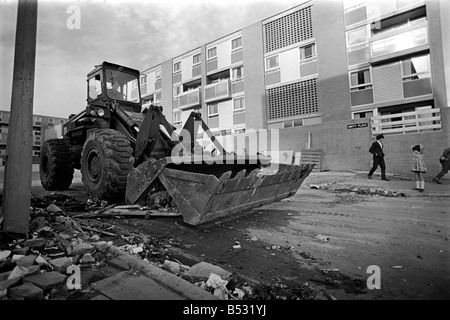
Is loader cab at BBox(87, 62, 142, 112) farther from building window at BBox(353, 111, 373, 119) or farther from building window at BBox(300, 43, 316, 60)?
building window at BBox(300, 43, 316, 60)

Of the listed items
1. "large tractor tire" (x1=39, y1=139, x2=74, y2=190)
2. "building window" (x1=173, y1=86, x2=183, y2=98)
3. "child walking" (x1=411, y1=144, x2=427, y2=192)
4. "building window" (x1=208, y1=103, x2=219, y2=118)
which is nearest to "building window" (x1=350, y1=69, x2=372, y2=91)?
"child walking" (x1=411, y1=144, x2=427, y2=192)

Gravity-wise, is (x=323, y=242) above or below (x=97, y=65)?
below

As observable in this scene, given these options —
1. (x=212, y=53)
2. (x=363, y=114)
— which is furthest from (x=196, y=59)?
(x=363, y=114)

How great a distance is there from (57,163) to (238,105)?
1682 centimetres

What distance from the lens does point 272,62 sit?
19.8 metres

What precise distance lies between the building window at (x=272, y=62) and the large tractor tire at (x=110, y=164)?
17.7 m

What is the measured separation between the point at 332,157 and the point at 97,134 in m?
12.5

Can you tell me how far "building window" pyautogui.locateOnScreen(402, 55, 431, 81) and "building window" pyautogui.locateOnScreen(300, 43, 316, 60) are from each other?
5701 millimetres

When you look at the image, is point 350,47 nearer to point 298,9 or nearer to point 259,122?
point 298,9

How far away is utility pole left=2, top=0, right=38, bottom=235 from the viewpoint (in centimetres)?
271

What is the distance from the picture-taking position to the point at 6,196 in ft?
8.93

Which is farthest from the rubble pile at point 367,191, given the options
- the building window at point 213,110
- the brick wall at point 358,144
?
the building window at point 213,110
